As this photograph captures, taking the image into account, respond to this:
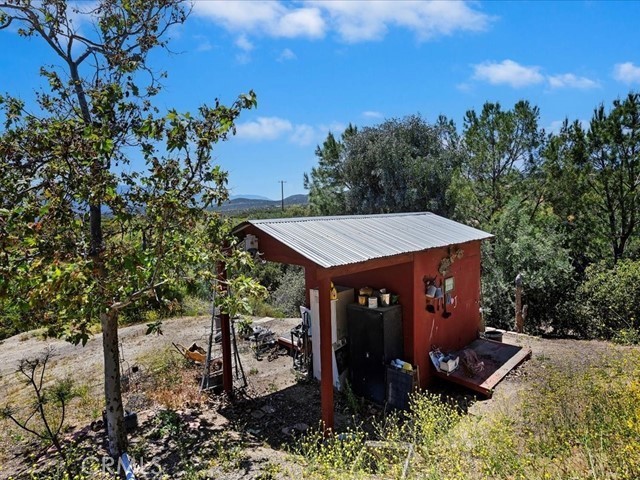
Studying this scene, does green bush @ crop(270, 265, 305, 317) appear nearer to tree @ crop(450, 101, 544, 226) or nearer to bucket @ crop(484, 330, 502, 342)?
bucket @ crop(484, 330, 502, 342)

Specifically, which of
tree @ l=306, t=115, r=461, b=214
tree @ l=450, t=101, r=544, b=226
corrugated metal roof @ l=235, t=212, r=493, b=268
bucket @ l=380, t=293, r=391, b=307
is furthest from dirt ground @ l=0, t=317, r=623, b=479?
tree @ l=306, t=115, r=461, b=214

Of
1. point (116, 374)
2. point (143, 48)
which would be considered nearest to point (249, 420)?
point (116, 374)

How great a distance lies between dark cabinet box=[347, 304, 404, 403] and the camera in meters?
6.74

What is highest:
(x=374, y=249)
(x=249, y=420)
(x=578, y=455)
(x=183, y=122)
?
(x=183, y=122)

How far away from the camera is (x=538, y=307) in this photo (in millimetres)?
12008

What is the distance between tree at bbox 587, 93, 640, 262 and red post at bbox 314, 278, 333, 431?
460 inches

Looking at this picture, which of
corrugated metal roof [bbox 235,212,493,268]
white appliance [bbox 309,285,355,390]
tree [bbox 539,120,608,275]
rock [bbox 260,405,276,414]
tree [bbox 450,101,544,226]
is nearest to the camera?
corrugated metal roof [bbox 235,212,493,268]

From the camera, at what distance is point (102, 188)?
427cm

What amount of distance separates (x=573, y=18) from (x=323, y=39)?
5756mm

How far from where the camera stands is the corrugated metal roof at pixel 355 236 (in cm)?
577

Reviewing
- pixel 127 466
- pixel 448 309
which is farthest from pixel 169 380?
pixel 448 309

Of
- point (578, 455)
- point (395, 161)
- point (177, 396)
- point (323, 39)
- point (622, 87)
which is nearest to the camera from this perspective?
point (578, 455)

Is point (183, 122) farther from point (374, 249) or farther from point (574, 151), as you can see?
point (574, 151)

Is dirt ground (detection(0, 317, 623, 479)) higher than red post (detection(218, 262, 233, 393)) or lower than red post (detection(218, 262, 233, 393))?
lower
